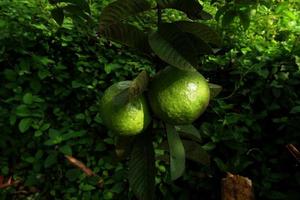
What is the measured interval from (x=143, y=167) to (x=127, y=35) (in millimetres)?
323

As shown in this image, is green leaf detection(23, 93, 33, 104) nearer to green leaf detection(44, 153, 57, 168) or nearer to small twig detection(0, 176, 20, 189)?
green leaf detection(44, 153, 57, 168)

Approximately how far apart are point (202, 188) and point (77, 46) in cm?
117

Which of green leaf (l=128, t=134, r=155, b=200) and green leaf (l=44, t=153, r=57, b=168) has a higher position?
green leaf (l=128, t=134, r=155, b=200)

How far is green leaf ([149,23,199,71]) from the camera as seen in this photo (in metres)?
0.82

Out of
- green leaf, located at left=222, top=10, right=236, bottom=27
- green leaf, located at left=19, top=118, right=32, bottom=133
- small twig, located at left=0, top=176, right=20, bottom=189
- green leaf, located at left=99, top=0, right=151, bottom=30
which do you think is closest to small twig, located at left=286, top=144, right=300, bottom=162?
A: green leaf, located at left=222, top=10, right=236, bottom=27

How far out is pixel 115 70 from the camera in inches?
99.3

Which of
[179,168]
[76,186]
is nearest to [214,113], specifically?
[76,186]

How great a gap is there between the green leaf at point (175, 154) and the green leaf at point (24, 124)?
58.1 inches

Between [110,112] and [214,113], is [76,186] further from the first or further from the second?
[110,112]

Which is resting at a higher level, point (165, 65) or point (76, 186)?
point (165, 65)

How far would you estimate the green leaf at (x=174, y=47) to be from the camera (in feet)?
2.70

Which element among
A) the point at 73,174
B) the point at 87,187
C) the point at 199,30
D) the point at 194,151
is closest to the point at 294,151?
the point at 194,151

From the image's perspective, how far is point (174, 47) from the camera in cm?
84

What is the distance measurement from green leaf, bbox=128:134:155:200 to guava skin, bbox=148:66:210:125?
148mm
